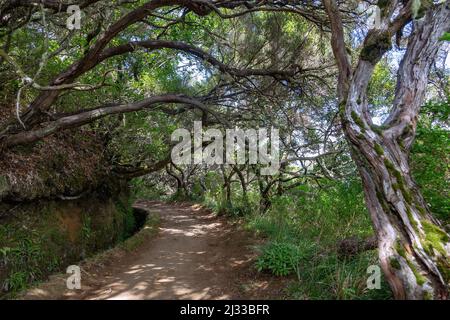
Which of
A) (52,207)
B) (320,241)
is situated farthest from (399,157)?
(52,207)

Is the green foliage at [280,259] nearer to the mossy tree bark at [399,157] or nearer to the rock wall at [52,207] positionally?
the mossy tree bark at [399,157]

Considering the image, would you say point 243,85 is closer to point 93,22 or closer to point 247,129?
point 247,129

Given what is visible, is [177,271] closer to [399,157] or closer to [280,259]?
[280,259]

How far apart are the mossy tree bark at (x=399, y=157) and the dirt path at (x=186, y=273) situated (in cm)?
188

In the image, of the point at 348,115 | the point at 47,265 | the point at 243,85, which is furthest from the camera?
the point at 243,85

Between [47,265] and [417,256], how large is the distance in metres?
6.23

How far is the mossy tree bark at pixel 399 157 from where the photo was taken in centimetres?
316

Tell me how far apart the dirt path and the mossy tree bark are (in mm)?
1877

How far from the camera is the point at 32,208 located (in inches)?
254

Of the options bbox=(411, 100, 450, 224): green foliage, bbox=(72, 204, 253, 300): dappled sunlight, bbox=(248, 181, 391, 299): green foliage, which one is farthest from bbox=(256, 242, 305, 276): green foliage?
bbox=(411, 100, 450, 224): green foliage

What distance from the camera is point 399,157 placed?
3.93 metres

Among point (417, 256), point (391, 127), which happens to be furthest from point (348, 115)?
point (417, 256)

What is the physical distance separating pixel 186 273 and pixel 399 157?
13.9 feet

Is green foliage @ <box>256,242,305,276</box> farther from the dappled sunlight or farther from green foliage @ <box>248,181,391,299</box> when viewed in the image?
the dappled sunlight
